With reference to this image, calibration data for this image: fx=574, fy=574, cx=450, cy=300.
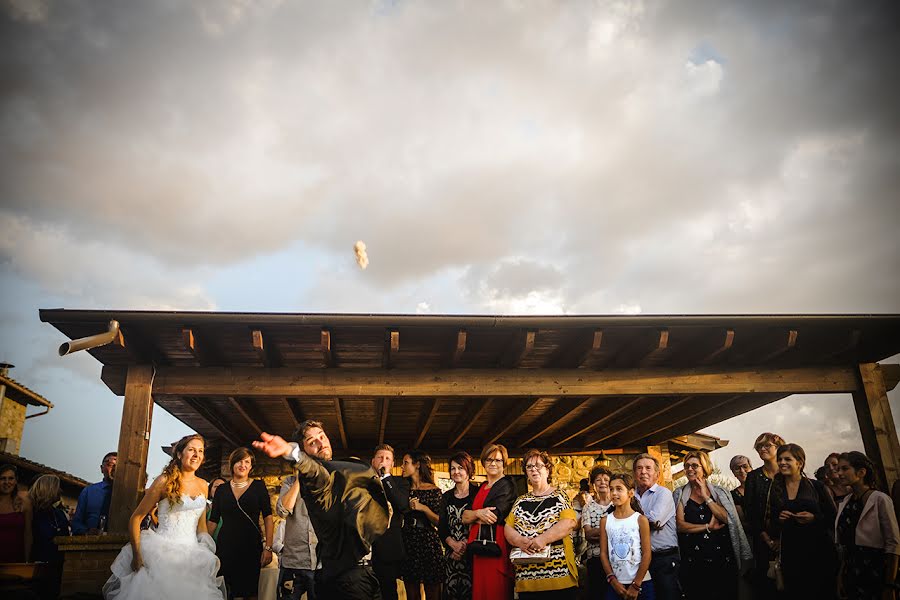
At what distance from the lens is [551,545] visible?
161 inches

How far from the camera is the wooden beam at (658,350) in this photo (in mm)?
6609

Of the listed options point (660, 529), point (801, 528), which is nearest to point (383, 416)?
point (660, 529)

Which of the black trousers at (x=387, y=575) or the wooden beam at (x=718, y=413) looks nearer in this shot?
the black trousers at (x=387, y=575)

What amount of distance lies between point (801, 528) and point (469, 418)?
5.60 meters

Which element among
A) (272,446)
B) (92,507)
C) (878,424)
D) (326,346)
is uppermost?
(326,346)

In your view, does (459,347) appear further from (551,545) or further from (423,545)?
(551,545)

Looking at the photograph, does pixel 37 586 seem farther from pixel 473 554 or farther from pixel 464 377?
pixel 464 377

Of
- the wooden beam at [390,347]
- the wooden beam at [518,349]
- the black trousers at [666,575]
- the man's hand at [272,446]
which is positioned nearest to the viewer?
the man's hand at [272,446]

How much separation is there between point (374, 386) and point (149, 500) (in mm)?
3193

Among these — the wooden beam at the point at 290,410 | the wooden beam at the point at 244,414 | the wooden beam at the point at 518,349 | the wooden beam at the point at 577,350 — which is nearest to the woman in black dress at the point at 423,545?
the wooden beam at the point at 518,349

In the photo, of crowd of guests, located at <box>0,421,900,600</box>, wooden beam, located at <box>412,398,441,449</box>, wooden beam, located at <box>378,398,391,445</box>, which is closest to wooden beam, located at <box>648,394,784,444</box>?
crowd of guests, located at <box>0,421,900,600</box>

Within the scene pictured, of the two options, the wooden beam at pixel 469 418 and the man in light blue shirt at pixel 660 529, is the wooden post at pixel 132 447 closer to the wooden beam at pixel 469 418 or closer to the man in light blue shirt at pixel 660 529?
the wooden beam at pixel 469 418

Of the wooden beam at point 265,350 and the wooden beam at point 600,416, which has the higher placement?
the wooden beam at point 265,350

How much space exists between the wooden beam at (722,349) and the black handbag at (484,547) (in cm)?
391
